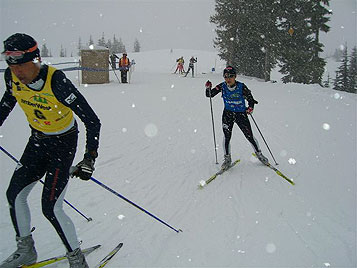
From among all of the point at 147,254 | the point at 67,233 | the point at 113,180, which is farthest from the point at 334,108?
the point at 67,233

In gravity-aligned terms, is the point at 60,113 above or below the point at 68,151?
above

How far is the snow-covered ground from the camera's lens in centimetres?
352

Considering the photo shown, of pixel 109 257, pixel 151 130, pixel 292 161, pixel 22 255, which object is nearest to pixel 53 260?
pixel 22 255

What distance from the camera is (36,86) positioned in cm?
253

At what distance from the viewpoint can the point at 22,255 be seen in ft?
9.33

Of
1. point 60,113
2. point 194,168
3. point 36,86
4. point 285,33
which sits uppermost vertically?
point 285,33

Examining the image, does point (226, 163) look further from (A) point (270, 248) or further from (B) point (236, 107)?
(A) point (270, 248)

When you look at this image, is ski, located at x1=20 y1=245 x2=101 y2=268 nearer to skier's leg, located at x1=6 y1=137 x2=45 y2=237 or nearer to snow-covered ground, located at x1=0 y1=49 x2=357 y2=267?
snow-covered ground, located at x1=0 y1=49 x2=357 y2=267

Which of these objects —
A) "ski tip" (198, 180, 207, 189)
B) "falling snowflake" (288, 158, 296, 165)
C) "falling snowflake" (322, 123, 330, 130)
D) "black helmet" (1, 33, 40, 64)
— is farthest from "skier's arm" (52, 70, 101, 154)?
"falling snowflake" (322, 123, 330, 130)

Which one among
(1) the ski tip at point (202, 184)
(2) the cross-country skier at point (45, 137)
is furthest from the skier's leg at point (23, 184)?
(1) the ski tip at point (202, 184)

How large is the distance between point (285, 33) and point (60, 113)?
89.0 ft

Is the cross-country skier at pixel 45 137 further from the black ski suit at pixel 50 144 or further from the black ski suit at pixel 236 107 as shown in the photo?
the black ski suit at pixel 236 107

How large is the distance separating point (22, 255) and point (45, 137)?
4.27ft

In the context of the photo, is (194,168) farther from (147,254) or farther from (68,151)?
(68,151)
